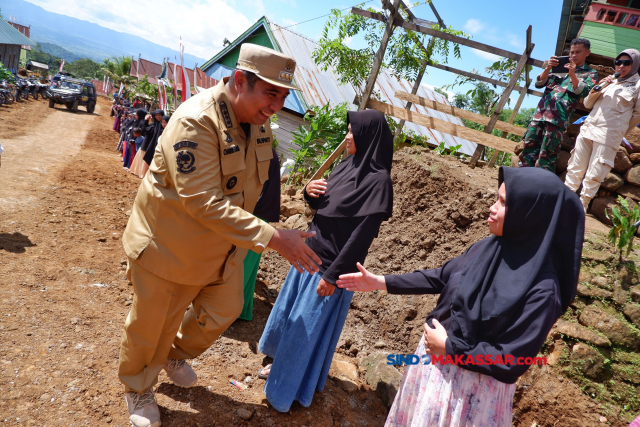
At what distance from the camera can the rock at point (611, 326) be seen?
2924mm

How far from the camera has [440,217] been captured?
451cm

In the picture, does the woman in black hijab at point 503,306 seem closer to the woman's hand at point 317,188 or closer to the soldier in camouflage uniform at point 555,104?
the woman's hand at point 317,188

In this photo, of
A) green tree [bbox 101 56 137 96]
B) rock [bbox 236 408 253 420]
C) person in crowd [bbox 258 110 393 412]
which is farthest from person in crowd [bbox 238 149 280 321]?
green tree [bbox 101 56 137 96]

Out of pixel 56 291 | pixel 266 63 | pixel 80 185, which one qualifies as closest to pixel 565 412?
pixel 266 63

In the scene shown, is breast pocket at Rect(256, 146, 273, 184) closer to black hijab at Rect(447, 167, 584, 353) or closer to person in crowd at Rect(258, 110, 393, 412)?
person in crowd at Rect(258, 110, 393, 412)

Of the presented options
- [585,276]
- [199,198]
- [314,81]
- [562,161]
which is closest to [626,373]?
[585,276]

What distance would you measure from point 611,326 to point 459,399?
2121 millimetres

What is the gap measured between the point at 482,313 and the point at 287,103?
10.0 m

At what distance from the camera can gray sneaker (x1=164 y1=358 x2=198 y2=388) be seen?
244 cm

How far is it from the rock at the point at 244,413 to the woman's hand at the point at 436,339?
130 cm

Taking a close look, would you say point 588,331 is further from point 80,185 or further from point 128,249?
point 80,185

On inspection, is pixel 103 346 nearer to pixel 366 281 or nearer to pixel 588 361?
pixel 366 281

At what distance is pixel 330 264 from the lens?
2.53 metres

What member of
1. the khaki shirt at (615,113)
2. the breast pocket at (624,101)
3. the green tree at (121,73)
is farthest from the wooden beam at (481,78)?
the green tree at (121,73)
